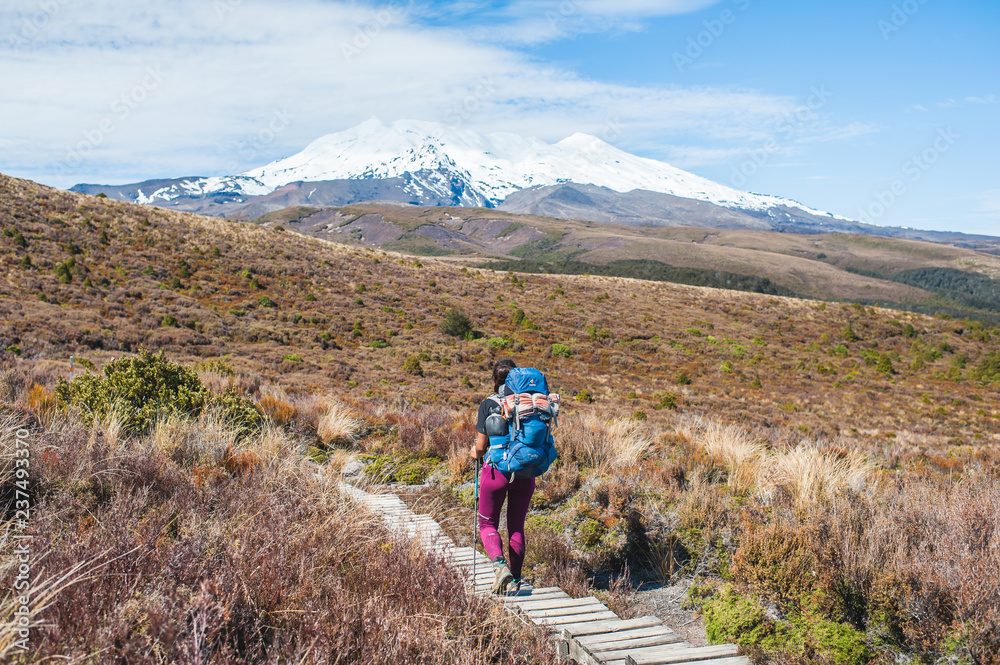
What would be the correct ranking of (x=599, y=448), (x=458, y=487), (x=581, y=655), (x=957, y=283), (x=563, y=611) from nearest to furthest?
(x=581, y=655) → (x=563, y=611) → (x=458, y=487) → (x=599, y=448) → (x=957, y=283)

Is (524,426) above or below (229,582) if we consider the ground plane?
above

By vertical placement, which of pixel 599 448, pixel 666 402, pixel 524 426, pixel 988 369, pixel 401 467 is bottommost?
pixel 988 369

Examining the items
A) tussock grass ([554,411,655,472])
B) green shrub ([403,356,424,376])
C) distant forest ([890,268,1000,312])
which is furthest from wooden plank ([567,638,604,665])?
distant forest ([890,268,1000,312])

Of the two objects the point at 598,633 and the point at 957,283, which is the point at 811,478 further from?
the point at 957,283

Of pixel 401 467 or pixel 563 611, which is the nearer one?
pixel 563 611

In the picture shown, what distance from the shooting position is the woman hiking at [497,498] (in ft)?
14.2

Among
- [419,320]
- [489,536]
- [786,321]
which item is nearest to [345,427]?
[489,536]

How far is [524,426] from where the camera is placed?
A: 4.10 metres

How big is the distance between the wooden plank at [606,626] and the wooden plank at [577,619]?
6 cm

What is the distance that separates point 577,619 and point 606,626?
204mm

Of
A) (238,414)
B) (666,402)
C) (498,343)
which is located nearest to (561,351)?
(498,343)

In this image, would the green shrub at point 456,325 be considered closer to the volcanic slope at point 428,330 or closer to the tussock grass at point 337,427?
the volcanic slope at point 428,330

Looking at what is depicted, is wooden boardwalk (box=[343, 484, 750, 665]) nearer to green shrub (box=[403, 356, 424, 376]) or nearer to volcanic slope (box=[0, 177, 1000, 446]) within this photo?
volcanic slope (box=[0, 177, 1000, 446])

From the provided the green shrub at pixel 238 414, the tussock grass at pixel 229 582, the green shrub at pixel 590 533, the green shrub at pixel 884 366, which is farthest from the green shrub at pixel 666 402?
the green shrub at pixel 884 366
